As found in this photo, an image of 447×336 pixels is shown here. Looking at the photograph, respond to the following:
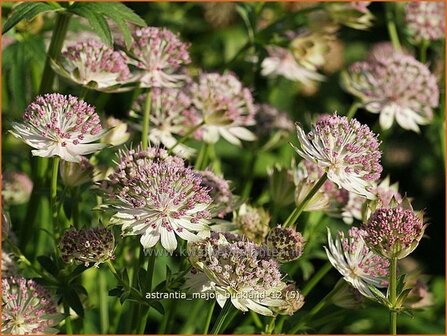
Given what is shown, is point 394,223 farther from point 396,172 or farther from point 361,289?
point 396,172

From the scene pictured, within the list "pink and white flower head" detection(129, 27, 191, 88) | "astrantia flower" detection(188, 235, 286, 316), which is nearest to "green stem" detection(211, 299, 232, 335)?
"astrantia flower" detection(188, 235, 286, 316)

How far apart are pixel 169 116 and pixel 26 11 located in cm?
44

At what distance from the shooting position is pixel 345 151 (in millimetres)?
1553

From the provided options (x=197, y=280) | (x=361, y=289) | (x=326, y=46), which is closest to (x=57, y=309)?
(x=197, y=280)

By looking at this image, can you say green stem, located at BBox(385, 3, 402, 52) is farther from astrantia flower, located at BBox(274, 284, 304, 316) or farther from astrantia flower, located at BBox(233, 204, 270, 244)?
astrantia flower, located at BBox(274, 284, 304, 316)

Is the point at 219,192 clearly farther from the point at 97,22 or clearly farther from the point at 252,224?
the point at 97,22

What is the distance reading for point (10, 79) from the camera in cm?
200

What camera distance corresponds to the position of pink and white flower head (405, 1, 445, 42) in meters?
2.53

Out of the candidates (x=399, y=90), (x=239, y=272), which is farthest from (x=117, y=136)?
(x=399, y=90)

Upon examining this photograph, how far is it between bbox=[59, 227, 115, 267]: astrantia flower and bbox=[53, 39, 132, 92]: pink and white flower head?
382mm

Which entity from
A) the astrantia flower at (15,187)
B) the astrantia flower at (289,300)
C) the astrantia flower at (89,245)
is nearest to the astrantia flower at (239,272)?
the astrantia flower at (289,300)

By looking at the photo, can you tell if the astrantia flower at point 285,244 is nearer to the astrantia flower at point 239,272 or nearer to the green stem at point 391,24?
the astrantia flower at point 239,272

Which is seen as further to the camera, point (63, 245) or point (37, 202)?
point (37, 202)

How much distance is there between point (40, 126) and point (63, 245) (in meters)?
0.23
